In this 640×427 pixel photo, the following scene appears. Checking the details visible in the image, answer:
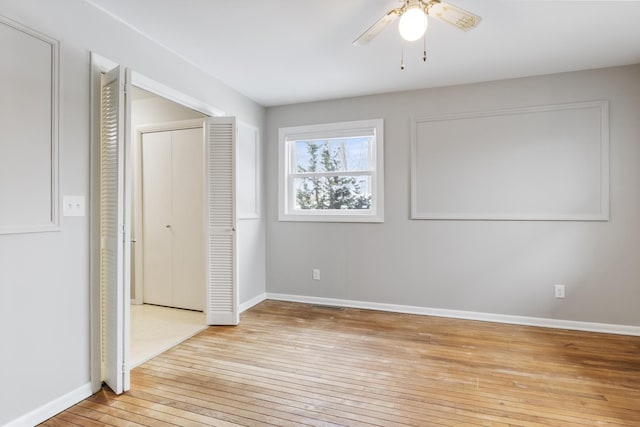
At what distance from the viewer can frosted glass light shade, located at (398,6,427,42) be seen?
1.81 meters

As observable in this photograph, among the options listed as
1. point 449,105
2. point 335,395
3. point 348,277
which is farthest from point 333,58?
point 335,395

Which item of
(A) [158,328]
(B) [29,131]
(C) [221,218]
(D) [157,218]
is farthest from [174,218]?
(B) [29,131]

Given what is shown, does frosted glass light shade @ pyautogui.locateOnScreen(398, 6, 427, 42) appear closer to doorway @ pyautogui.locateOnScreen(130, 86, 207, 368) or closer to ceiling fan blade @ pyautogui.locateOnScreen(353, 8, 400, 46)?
ceiling fan blade @ pyautogui.locateOnScreen(353, 8, 400, 46)

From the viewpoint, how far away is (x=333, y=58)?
Result: 117 inches

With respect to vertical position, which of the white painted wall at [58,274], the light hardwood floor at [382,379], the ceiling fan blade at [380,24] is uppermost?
the ceiling fan blade at [380,24]

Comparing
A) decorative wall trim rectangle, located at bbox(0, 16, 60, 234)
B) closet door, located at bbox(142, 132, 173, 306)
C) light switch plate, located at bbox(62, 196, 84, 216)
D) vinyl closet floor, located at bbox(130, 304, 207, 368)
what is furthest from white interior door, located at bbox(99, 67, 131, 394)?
closet door, located at bbox(142, 132, 173, 306)

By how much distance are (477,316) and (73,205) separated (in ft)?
12.1

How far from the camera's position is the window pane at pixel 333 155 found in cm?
405

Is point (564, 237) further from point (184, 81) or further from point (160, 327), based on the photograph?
point (160, 327)

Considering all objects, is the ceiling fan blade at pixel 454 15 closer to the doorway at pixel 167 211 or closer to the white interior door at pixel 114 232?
the white interior door at pixel 114 232

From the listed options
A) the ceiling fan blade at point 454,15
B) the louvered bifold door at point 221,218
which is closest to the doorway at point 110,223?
the louvered bifold door at point 221,218

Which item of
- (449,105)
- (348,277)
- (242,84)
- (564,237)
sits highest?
(242,84)

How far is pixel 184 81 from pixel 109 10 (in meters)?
0.79

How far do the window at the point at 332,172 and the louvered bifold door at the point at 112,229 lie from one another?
2313mm
